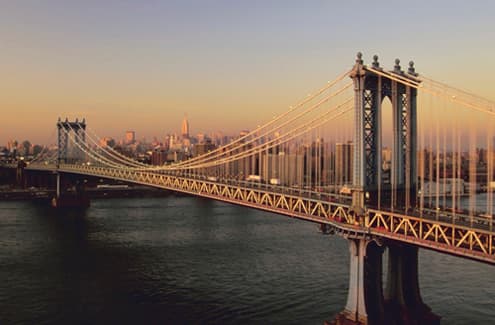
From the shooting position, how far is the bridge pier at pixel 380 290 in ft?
71.3

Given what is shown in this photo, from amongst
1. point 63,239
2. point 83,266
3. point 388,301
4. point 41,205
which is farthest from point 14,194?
point 388,301

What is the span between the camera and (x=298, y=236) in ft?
152

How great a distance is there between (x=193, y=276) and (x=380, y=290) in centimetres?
1362

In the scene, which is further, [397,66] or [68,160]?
[68,160]

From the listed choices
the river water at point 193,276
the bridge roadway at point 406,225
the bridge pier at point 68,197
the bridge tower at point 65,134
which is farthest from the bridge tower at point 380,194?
the bridge tower at point 65,134

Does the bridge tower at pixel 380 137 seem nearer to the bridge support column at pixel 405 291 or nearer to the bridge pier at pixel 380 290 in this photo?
the bridge pier at pixel 380 290

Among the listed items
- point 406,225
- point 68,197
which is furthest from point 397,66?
point 68,197

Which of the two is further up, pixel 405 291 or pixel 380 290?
pixel 380 290

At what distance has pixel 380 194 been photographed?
2314 cm

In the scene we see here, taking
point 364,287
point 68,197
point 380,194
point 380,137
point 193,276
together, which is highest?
point 380,137

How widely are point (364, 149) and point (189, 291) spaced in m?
13.1

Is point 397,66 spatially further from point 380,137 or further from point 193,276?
point 193,276

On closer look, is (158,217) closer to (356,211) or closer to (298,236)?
(298,236)

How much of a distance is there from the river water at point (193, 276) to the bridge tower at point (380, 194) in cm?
270
